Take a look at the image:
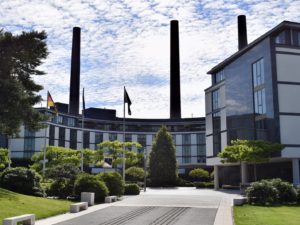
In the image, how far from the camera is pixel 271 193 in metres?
27.5

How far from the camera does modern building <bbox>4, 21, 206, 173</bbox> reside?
3460 inches

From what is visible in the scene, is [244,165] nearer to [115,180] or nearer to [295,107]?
[295,107]

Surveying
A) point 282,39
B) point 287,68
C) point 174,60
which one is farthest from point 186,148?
point 282,39

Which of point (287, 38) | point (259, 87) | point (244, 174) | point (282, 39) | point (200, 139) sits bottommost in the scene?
point (244, 174)

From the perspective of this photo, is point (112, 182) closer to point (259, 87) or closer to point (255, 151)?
point (255, 151)

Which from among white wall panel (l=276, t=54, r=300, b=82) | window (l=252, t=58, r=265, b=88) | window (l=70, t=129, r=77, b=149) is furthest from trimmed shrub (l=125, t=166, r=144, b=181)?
window (l=70, t=129, r=77, b=149)

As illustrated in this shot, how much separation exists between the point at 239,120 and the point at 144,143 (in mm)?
54690

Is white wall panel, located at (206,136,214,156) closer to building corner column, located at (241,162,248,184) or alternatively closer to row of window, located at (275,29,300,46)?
building corner column, located at (241,162,248,184)

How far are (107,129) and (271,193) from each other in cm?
7981

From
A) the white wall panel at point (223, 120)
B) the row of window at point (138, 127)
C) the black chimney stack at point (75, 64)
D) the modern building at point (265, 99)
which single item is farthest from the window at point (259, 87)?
the row of window at point (138, 127)

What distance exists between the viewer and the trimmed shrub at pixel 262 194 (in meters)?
27.4

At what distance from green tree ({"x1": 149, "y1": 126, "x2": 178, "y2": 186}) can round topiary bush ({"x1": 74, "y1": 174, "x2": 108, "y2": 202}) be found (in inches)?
1628

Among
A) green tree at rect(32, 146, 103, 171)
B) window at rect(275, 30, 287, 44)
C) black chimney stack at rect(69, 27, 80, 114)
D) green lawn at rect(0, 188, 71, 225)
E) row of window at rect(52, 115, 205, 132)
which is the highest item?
black chimney stack at rect(69, 27, 80, 114)

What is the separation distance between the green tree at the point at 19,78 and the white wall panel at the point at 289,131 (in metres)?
28.5
